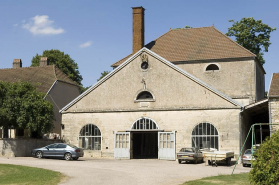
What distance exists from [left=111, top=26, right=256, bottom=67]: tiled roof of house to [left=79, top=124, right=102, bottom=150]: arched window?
32.1 ft

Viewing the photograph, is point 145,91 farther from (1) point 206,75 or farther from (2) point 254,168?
A: (2) point 254,168

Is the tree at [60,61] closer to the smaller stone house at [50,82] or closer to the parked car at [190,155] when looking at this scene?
the smaller stone house at [50,82]

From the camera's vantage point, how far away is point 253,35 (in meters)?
48.4

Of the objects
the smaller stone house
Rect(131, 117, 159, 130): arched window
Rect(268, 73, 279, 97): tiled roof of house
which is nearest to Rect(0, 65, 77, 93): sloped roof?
the smaller stone house

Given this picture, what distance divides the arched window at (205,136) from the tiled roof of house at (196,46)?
31.3 feet

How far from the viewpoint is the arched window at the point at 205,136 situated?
29.7 metres

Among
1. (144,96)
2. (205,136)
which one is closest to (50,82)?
(144,96)

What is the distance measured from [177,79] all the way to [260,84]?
1395 centimetres

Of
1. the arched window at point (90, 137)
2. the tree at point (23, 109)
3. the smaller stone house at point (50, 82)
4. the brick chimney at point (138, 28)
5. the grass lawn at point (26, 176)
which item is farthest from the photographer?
the smaller stone house at point (50, 82)

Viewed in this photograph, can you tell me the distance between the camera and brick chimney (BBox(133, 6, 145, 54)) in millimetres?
38125

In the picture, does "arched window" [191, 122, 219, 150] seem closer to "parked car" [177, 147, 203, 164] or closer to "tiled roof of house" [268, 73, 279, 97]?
"parked car" [177, 147, 203, 164]

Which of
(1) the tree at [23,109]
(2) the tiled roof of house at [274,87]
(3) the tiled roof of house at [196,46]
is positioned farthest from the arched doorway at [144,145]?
(2) the tiled roof of house at [274,87]

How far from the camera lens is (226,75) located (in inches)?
1453

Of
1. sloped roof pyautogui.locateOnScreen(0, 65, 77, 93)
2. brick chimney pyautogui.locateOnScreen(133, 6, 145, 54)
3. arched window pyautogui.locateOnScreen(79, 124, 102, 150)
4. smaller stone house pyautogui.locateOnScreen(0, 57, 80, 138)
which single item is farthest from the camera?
sloped roof pyautogui.locateOnScreen(0, 65, 77, 93)
